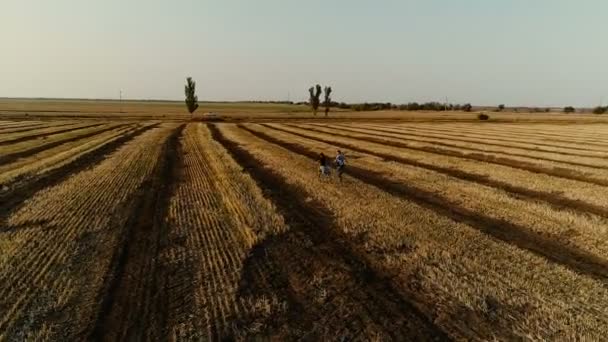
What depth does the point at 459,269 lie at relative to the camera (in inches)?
424

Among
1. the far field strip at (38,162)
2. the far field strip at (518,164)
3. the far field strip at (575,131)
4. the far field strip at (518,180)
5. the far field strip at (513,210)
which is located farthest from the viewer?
the far field strip at (575,131)

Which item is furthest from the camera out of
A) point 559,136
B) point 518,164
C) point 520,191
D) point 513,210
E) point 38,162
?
point 559,136

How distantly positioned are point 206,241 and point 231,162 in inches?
654

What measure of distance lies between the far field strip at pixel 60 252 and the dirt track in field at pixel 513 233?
1197 centimetres

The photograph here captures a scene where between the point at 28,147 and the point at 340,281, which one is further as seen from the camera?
the point at 28,147

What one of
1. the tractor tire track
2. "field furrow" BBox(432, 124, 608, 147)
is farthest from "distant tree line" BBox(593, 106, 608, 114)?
the tractor tire track

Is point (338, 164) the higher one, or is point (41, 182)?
point (338, 164)

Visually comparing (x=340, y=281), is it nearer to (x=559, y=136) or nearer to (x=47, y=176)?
(x=47, y=176)

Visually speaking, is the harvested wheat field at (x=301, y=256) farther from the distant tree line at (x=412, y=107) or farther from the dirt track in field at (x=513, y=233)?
the distant tree line at (x=412, y=107)

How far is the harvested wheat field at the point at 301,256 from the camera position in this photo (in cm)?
815

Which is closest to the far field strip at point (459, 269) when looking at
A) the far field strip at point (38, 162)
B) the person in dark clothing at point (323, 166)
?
the person in dark clothing at point (323, 166)

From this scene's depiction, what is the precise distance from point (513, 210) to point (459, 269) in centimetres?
780

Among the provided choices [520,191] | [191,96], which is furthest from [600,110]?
[520,191]

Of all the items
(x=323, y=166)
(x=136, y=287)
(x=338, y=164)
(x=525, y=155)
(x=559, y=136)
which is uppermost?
(x=338, y=164)
